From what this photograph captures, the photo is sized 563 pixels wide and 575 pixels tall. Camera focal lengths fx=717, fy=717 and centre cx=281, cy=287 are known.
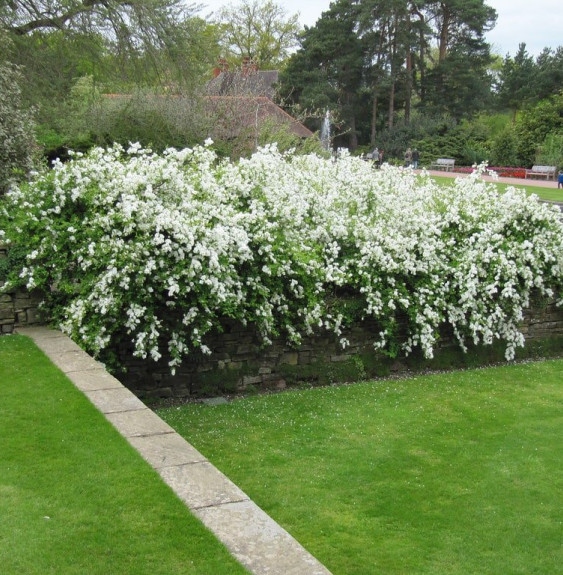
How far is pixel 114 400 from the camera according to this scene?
5004 millimetres

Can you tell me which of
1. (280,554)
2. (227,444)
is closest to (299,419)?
(227,444)

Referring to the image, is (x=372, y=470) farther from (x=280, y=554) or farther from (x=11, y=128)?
(x=11, y=128)

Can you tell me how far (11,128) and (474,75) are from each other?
38741 millimetres

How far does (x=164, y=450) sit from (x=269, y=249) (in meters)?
3.22

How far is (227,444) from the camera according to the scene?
19.0 feet

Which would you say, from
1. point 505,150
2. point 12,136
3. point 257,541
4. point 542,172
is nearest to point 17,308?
point 12,136

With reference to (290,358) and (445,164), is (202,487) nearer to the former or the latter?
(290,358)

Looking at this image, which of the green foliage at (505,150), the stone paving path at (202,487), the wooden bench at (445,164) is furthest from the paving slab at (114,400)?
the green foliage at (505,150)

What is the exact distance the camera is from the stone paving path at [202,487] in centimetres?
312

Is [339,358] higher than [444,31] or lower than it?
lower

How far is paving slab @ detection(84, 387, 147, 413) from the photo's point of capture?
486 centimetres

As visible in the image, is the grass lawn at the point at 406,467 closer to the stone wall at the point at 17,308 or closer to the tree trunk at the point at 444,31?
the stone wall at the point at 17,308

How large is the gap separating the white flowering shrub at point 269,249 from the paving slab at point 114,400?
1296 mm

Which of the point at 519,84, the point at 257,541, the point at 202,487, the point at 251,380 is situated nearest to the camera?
the point at 257,541
